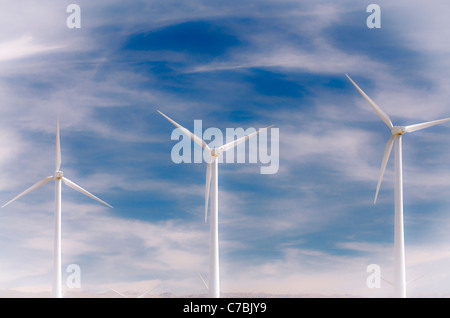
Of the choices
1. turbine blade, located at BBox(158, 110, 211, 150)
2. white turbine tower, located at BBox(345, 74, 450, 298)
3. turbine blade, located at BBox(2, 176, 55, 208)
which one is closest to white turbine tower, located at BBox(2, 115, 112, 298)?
turbine blade, located at BBox(2, 176, 55, 208)

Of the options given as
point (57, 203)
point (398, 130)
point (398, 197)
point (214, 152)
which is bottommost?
point (398, 197)

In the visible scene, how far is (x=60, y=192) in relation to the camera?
48.1 metres

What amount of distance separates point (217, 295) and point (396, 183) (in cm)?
1542

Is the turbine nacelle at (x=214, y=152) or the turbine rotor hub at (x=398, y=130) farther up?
the turbine rotor hub at (x=398, y=130)

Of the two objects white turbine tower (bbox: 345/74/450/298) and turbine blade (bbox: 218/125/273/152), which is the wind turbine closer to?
turbine blade (bbox: 218/125/273/152)

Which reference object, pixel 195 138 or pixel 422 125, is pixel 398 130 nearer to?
pixel 422 125

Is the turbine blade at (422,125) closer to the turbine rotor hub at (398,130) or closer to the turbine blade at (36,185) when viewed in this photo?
the turbine rotor hub at (398,130)


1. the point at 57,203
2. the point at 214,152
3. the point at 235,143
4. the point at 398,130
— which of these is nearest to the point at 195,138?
the point at 214,152

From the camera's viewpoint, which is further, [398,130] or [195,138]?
[195,138]

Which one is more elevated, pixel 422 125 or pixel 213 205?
pixel 422 125

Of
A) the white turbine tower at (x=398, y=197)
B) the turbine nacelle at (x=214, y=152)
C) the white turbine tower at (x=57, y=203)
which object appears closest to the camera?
the white turbine tower at (x=398, y=197)

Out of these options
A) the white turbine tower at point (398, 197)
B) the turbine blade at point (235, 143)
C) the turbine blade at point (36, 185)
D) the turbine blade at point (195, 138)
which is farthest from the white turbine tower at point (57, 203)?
the white turbine tower at point (398, 197)
